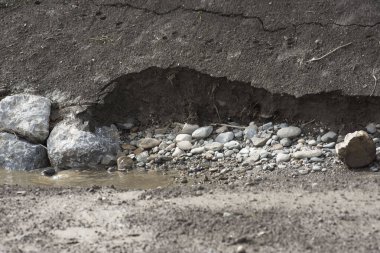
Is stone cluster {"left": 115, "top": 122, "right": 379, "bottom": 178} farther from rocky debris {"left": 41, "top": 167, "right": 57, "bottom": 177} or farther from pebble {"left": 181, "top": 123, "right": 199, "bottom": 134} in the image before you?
rocky debris {"left": 41, "top": 167, "right": 57, "bottom": 177}

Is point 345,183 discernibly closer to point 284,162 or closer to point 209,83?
point 284,162

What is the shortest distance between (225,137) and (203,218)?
264 cm

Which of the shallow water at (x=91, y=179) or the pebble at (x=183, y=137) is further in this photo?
the pebble at (x=183, y=137)

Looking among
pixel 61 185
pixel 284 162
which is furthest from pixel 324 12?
pixel 61 185

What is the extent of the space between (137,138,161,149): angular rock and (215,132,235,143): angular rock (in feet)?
2.40

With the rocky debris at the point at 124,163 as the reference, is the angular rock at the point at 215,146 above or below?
above

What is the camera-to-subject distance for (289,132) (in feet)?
25.7

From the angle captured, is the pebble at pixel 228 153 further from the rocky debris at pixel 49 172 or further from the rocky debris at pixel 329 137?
the rocky debris at pixel 49 172

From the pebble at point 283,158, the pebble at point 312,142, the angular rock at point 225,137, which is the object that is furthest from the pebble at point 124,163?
the pebble at point 312,142

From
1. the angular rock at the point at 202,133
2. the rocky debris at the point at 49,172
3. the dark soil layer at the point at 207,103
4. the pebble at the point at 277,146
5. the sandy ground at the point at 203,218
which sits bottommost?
the sandy ground at the point at 203,218

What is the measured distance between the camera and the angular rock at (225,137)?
26.4ft

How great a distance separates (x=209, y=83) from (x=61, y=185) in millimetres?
2228

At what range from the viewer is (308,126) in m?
7.92

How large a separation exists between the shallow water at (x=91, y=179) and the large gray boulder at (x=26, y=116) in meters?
0.54
